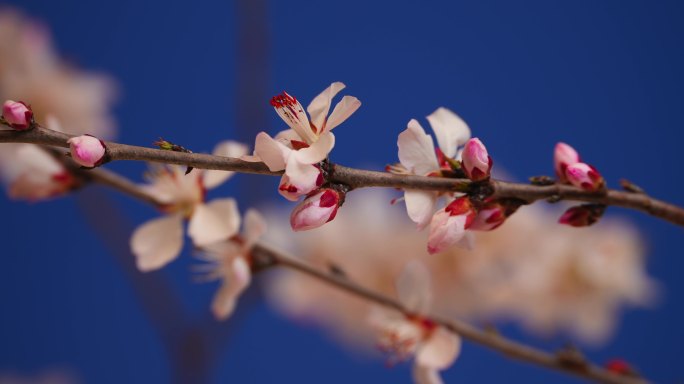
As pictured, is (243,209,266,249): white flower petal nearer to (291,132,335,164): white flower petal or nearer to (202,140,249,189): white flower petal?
(202,140,249,189): white flower petal

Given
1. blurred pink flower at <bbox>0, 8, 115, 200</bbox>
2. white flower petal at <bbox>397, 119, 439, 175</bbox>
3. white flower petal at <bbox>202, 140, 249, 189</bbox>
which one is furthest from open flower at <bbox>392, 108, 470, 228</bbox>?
blurred pink flower at <bbox>0, 8, 115, 200</bbox>

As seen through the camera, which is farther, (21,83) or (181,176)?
(21,83)

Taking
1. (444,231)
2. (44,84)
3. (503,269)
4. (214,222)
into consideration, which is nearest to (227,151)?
(214,222)

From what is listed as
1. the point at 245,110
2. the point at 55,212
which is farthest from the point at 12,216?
the point at 245,110

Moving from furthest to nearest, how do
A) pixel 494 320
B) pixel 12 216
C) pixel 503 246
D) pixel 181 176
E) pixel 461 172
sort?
pixel 12 216
pixel 494 320
pixel 503 246
pixel 181 176
pixel 461 172

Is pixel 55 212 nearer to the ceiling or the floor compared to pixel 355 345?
nearer to the ceiling

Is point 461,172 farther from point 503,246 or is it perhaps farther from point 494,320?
point 494,320
